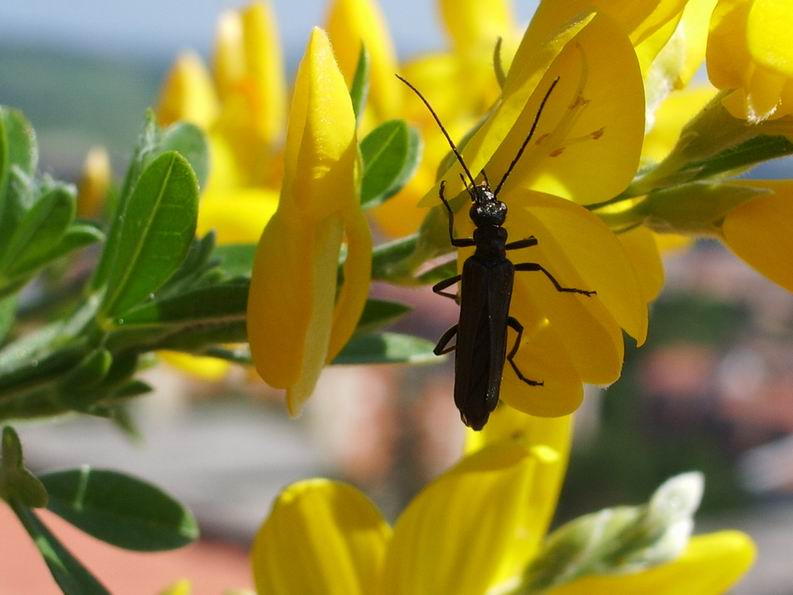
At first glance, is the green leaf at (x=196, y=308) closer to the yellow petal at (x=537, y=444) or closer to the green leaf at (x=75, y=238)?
the green leaf at (x=75, y=238)

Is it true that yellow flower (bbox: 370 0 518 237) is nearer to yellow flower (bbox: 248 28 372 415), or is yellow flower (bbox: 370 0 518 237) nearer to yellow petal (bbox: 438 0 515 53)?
yellow petal (bbox: 438 0 515 53)

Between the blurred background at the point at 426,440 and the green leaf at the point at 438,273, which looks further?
the blurred background at the point at 426,440

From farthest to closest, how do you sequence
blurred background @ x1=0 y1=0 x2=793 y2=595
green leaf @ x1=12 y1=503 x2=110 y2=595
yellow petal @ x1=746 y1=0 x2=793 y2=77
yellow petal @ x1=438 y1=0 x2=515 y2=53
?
blurred background @ x1=0 y1=0 x2=793 y2=595 → yellow petal @ x1=438 y1=0 x2=515 y2=53 → green leaf @ x1=12 y1=503 x2=110 y2=595 → yellow petal @ x1=746 y1=0 x2=793 y2=77

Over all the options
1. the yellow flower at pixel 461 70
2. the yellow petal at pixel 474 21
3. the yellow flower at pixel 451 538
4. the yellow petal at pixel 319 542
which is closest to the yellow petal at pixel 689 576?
the yellow flower at pixel 451 538

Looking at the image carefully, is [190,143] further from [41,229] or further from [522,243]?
[522,243]

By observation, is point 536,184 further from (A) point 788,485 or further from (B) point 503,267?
(A) point 788,485

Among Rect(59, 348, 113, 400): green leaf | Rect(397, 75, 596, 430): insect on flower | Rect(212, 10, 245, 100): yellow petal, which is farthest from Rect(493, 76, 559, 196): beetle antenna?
Rect(212, 10, 245, 100): yellow petal
